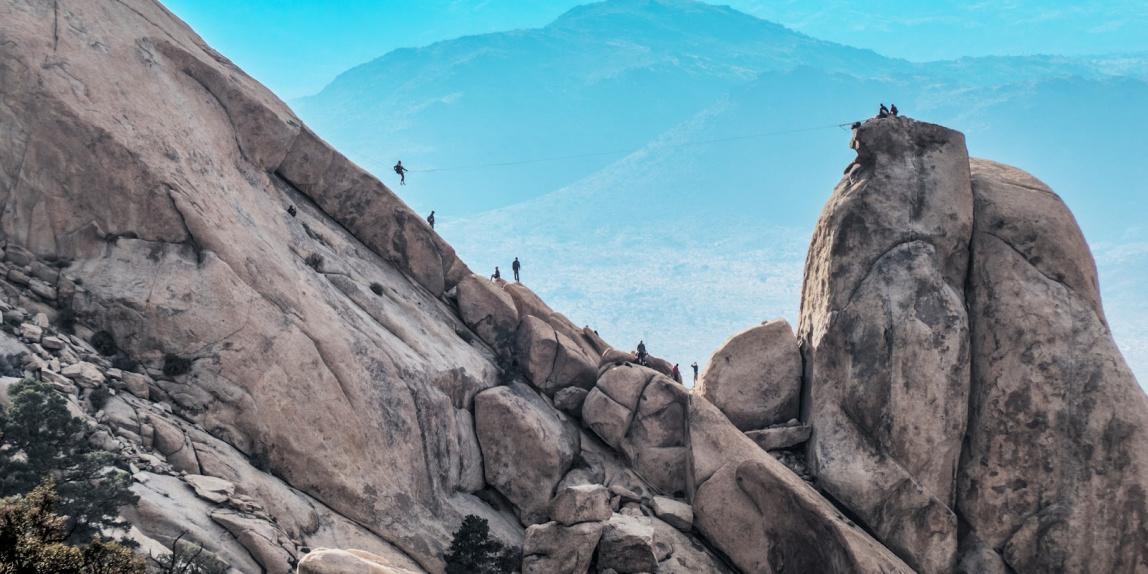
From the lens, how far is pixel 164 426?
31812 mm

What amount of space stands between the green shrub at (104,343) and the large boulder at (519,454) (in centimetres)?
1667

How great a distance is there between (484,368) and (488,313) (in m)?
4.55

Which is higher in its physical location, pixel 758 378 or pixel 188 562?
pixel 758 378

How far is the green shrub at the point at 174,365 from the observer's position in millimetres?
34312

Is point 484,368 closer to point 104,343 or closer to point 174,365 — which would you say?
point 174,365

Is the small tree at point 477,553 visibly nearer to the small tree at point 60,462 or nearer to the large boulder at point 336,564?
the large boulder at point 336,564

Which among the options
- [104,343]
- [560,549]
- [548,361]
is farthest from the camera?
[548,361]

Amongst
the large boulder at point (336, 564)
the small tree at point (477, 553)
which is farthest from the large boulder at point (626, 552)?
the large boulder at point (336, 564)

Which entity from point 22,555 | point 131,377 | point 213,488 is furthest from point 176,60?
point 22,555

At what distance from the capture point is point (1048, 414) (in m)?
40.8

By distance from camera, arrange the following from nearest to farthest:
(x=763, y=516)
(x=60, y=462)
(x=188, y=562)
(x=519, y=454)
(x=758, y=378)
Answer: (x=188, y=562) → (x=60, y=462) → (x=763, y=516) → (x=519, y=454) → (x=758, y=378)

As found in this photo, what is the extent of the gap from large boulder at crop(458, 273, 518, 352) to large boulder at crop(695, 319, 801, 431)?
11.3m

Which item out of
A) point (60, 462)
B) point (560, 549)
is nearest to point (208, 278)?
point (60, 462)

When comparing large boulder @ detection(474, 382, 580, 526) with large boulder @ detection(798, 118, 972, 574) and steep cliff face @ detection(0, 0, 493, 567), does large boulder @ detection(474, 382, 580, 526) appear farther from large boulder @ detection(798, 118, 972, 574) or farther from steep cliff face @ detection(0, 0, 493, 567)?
large boulder @ detection(798, 118, 972, 574)
